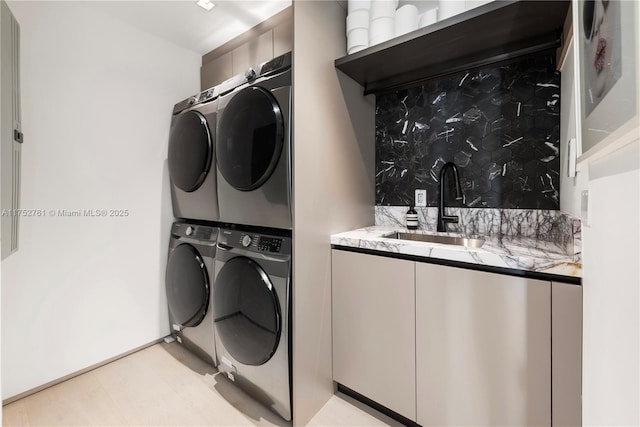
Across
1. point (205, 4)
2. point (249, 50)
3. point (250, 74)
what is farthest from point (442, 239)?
point (205, 4)

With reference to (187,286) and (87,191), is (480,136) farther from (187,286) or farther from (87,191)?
(87,191)

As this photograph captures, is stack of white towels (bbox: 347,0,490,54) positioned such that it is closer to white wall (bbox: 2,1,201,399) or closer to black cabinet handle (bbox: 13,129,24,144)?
white wall (bbox: 2,1,201,399)

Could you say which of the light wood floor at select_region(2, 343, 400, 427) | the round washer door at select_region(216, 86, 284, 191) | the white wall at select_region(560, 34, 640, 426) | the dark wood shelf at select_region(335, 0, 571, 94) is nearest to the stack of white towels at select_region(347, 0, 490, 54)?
the dark wood shelf at select_region(335, 0, 571, 94)

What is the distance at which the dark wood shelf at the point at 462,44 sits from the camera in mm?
1255

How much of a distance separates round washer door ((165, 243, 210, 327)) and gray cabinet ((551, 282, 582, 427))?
5.96ft

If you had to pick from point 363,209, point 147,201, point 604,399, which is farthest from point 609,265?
point 147,201

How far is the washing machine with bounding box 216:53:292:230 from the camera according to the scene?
1444 millimetres

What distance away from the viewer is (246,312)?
158 cm

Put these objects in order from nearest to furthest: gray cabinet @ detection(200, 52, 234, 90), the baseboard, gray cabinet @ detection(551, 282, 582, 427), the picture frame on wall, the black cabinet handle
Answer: the picture frame on wall
gray cabinet @ detection(551, 282, 582, 427)
the black cabinet handle
the baseboard
gray cabinet @ detection(200, 52, 234, 90)

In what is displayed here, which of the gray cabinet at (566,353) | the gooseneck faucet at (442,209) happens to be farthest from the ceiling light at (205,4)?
the gray cabinet at (566,353)

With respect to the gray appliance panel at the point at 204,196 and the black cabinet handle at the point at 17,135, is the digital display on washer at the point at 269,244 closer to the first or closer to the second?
the gray appliance panel at the point at 204,196

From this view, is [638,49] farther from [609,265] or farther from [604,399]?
[604,399]

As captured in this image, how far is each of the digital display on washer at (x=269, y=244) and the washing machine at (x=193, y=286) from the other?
48 cm

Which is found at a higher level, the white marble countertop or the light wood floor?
the white marble countertop
